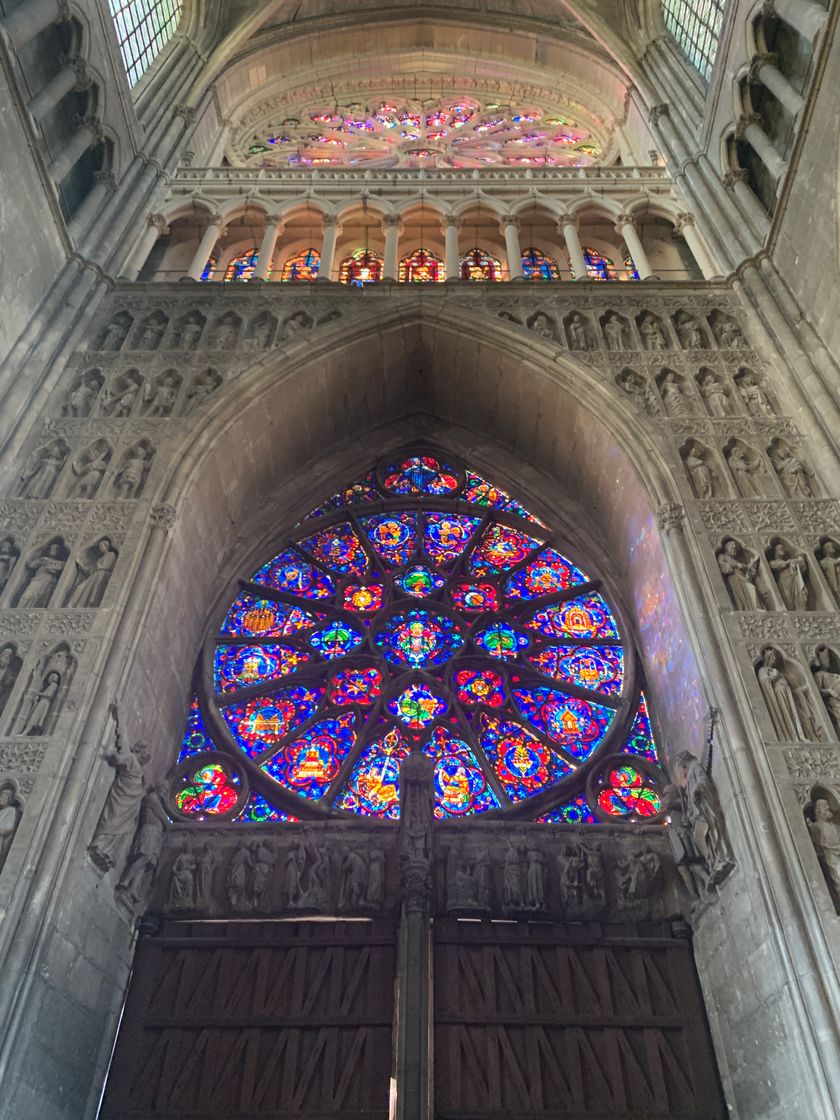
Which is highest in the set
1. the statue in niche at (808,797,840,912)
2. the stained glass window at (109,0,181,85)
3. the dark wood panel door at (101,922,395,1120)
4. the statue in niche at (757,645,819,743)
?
the stained glass window at (109,0,181,85)

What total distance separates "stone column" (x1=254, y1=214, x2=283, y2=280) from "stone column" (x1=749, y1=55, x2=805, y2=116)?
660 centimetres

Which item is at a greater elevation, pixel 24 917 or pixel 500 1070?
pixel 24 917

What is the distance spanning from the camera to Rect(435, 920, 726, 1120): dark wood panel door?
19.1 feet

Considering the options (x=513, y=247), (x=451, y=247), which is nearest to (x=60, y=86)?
(x=451, y=247)

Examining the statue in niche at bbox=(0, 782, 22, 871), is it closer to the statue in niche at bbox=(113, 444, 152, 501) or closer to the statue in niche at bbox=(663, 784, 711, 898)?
the statue in niche at bbox=(113, 444, 152, 501)

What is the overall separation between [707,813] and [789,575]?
7.57 feet

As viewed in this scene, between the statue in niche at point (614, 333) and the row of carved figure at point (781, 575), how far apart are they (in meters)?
3.26

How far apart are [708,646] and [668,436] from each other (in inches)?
107

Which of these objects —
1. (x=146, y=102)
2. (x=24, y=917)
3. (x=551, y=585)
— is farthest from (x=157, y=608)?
(x=146, y=102)

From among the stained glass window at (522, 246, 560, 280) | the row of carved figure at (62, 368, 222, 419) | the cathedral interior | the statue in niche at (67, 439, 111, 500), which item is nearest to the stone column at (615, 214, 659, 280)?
the cathedral interior

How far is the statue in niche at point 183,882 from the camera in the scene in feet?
22.0

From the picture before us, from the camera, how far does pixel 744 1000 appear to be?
18.9 feet

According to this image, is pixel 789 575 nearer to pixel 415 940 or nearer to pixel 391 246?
pixel 415 940

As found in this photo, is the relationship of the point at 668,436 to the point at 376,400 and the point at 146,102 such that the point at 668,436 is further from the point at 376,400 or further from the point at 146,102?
the point at 146,102
